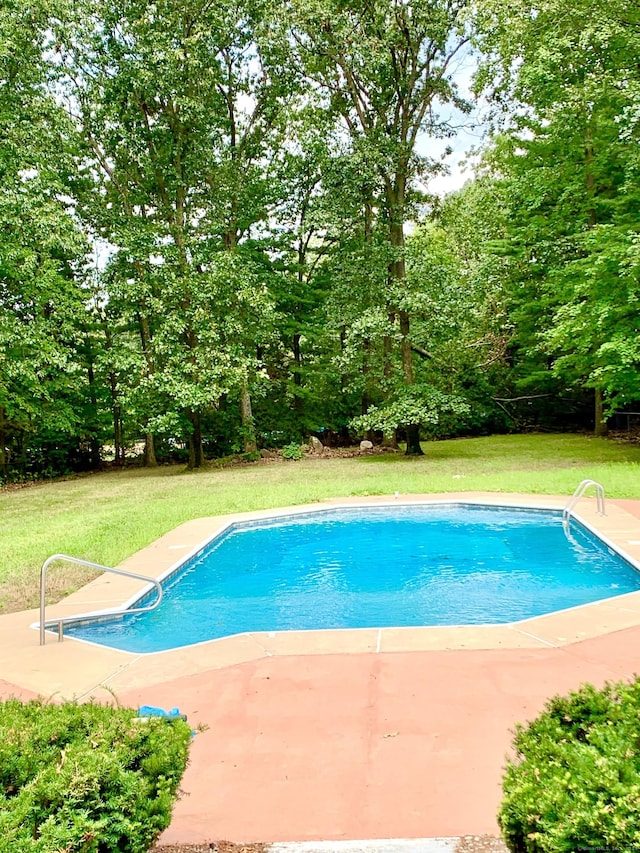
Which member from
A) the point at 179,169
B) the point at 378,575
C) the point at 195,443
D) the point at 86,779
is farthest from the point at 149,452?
the point at 86,779

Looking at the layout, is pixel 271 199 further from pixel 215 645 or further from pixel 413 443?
pixel 215 645

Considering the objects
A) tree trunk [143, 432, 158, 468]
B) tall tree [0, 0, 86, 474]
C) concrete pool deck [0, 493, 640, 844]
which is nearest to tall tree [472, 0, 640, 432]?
concrete pool deck [0, 493, 640, 844]

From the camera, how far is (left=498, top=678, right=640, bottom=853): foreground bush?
1436 millimetres

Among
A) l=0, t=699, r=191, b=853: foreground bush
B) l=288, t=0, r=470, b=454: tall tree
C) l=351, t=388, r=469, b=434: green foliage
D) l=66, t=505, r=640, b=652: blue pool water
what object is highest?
l=288, t=0, r=470, b=454: tall tree

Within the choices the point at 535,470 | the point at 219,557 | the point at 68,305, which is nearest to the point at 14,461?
the point at 68,305

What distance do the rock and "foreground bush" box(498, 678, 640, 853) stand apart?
17.3 meters

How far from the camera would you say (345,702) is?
3477 mm

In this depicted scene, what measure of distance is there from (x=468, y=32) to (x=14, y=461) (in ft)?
54.5

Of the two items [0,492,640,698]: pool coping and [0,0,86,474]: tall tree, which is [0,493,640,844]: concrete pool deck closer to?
[0,492,640,698]: pool coping

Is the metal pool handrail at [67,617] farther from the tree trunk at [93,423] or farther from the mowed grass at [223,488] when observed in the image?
the tree trunk at [93,423]

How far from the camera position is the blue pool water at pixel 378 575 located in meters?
5.84

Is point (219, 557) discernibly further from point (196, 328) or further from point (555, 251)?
point (555, 251)

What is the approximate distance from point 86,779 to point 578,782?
1.35 metres

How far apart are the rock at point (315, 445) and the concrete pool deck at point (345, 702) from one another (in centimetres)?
1389
